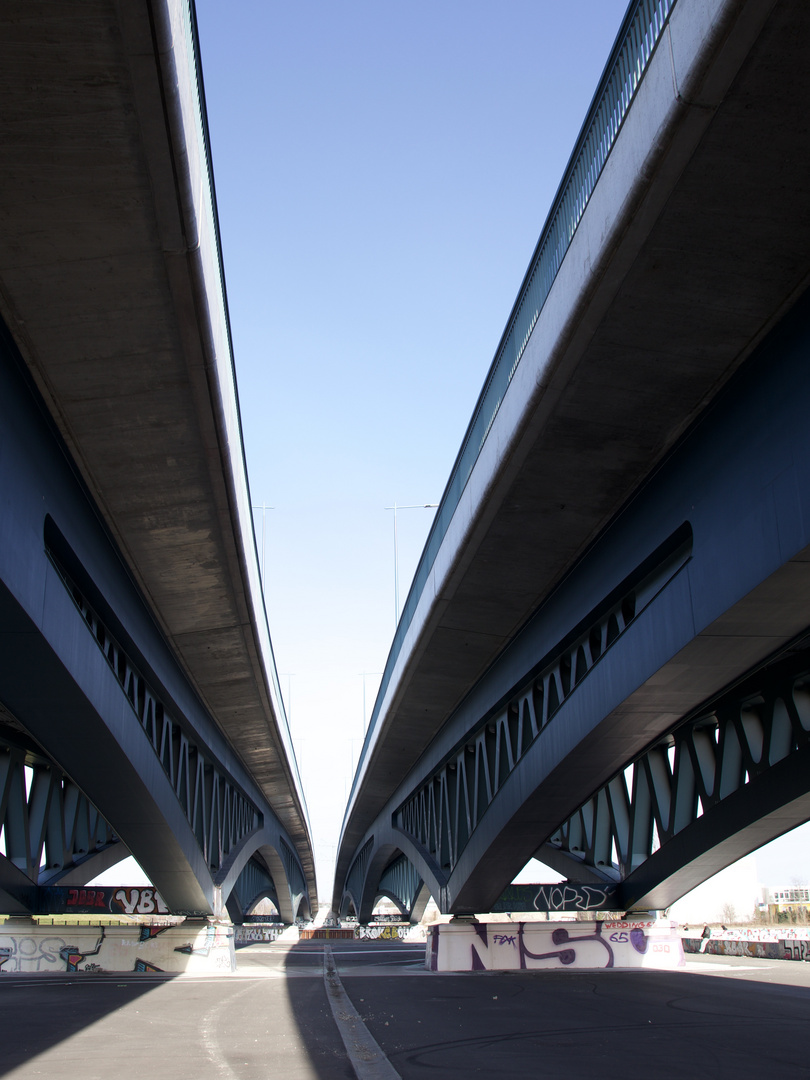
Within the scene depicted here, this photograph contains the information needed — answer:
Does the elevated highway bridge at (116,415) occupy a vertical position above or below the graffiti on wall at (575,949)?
above

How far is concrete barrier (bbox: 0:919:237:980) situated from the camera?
25.0 metres

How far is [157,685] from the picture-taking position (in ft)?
65.0

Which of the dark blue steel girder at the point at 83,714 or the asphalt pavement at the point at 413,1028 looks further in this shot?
the dark blue steel girder at the point at 83,714

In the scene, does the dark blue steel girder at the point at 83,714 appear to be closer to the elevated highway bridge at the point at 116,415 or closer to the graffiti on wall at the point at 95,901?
the elevated highway bridge at the point at 116,415

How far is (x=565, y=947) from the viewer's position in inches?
960

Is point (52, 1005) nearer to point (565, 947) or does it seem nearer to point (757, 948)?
point (565, 947)

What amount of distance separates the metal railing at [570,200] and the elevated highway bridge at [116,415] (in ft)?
13.4

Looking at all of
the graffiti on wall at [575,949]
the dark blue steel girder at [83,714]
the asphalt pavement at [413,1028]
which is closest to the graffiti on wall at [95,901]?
the dark blue steel girder at [83,714]

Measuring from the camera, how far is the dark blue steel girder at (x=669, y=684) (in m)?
9.98

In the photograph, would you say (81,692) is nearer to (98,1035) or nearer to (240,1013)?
(98,1035)

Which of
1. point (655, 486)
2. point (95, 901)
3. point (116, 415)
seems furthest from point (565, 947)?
point (116, 415)

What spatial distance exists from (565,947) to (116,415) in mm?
20528

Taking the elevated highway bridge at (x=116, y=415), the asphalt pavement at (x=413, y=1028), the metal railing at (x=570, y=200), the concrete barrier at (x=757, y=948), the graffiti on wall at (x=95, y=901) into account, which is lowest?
the concrete barrier at (x=757, y=948)

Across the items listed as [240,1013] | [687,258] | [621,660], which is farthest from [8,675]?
[687,258]
